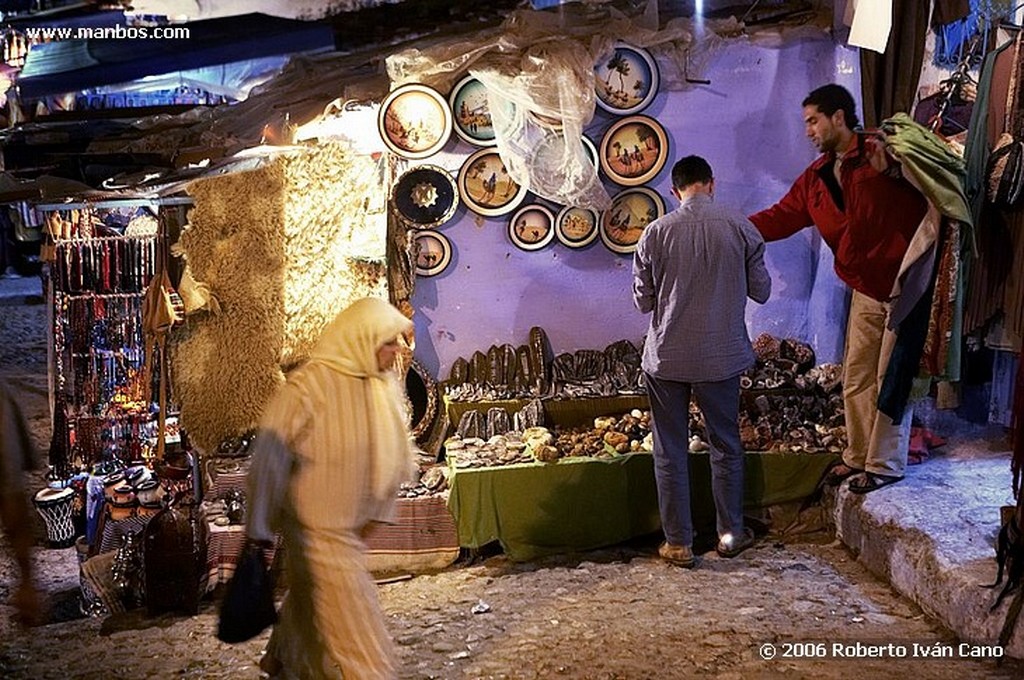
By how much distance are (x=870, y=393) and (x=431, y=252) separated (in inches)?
123

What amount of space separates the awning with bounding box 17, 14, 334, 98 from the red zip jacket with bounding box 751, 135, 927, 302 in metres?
4.62

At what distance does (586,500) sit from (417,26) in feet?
15.8

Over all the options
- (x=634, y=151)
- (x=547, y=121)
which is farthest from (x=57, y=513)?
(x=634, y=151)

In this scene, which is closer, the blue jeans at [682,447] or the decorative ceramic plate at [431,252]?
the blue jeans at [682,447]

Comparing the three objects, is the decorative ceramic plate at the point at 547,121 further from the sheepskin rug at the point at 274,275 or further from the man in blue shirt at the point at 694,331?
the man in blue shirt at the point at 694,331

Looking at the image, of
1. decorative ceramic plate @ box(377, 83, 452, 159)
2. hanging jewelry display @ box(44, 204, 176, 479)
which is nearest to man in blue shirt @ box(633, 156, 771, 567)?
decorative ceramic plate @ box(377, 83, 452, 159)

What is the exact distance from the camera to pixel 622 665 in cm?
462

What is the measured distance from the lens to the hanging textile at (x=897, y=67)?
5.97 metres

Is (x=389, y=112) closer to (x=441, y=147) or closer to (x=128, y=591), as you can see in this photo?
(x=441, y=147)

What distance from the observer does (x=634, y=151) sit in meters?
7.20

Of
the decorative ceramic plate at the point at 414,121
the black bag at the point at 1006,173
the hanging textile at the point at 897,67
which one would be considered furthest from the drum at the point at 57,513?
the black bag at the point at 1006,173

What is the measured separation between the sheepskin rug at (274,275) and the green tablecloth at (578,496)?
5.57 feet

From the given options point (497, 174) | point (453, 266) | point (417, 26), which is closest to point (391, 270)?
point (453, 266)

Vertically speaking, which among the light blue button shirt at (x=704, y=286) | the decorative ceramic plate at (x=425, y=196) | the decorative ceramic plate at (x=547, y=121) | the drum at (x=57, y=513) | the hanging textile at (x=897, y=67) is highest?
the hanging textile at (x=897, y=67)
